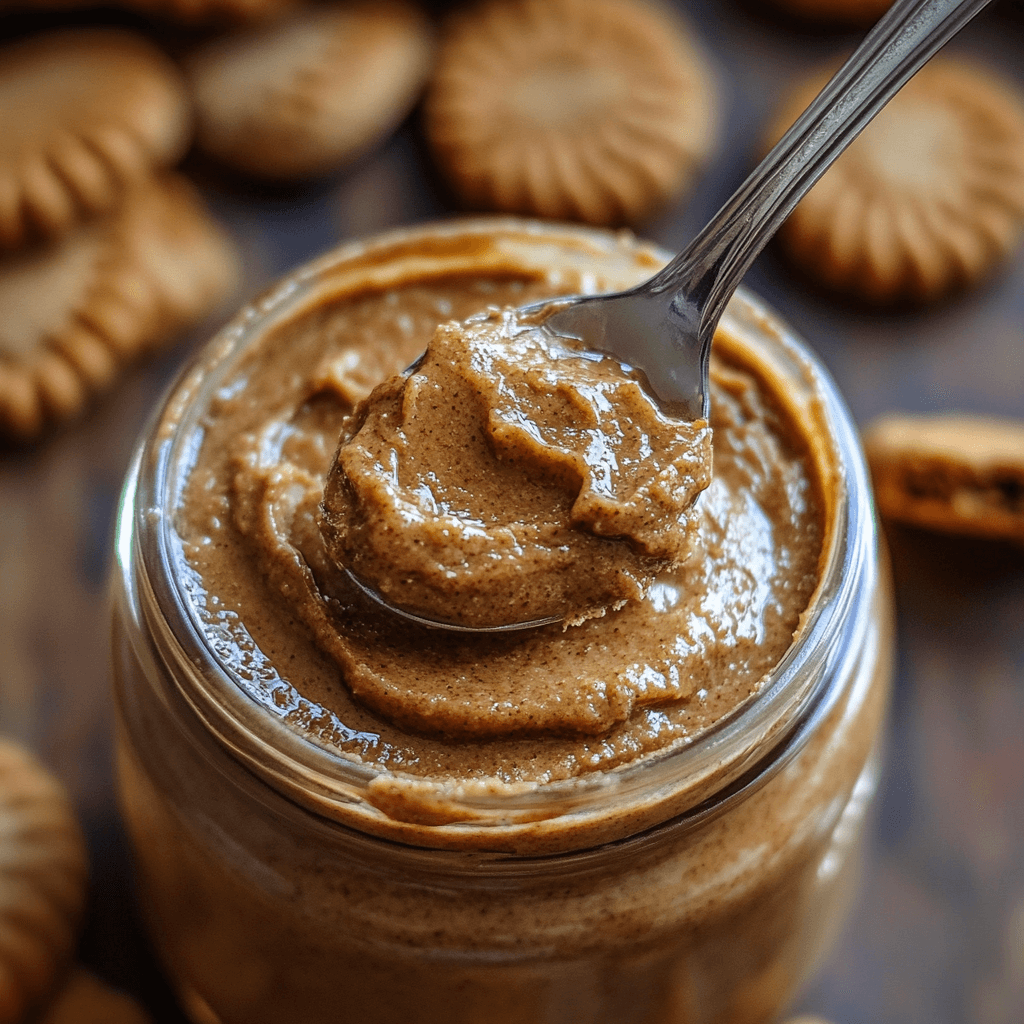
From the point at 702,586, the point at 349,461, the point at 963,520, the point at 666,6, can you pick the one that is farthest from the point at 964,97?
the point at 349,461

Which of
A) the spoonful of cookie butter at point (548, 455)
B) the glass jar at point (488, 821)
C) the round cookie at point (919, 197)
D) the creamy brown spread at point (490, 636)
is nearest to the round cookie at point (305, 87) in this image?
the round cookie at point (919, 197)

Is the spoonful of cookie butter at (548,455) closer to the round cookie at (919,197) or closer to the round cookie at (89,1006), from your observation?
the round cookie at (89,1006)

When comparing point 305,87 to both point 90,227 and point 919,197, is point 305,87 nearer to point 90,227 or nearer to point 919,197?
point 90,227

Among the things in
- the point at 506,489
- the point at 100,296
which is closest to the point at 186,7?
the point at 100,296

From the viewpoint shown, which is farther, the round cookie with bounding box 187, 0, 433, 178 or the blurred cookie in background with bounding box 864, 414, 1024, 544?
the round cookie with bounding box 187, 0, 433, 178

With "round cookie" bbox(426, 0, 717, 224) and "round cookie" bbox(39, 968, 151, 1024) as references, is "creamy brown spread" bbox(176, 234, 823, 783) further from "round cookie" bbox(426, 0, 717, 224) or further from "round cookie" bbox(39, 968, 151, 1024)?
"round cookie" bbox(426, 0, 717, 224)

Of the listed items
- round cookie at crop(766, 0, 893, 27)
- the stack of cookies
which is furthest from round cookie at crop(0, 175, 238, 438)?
round cookie at crop(766, 0, 893, 27)
